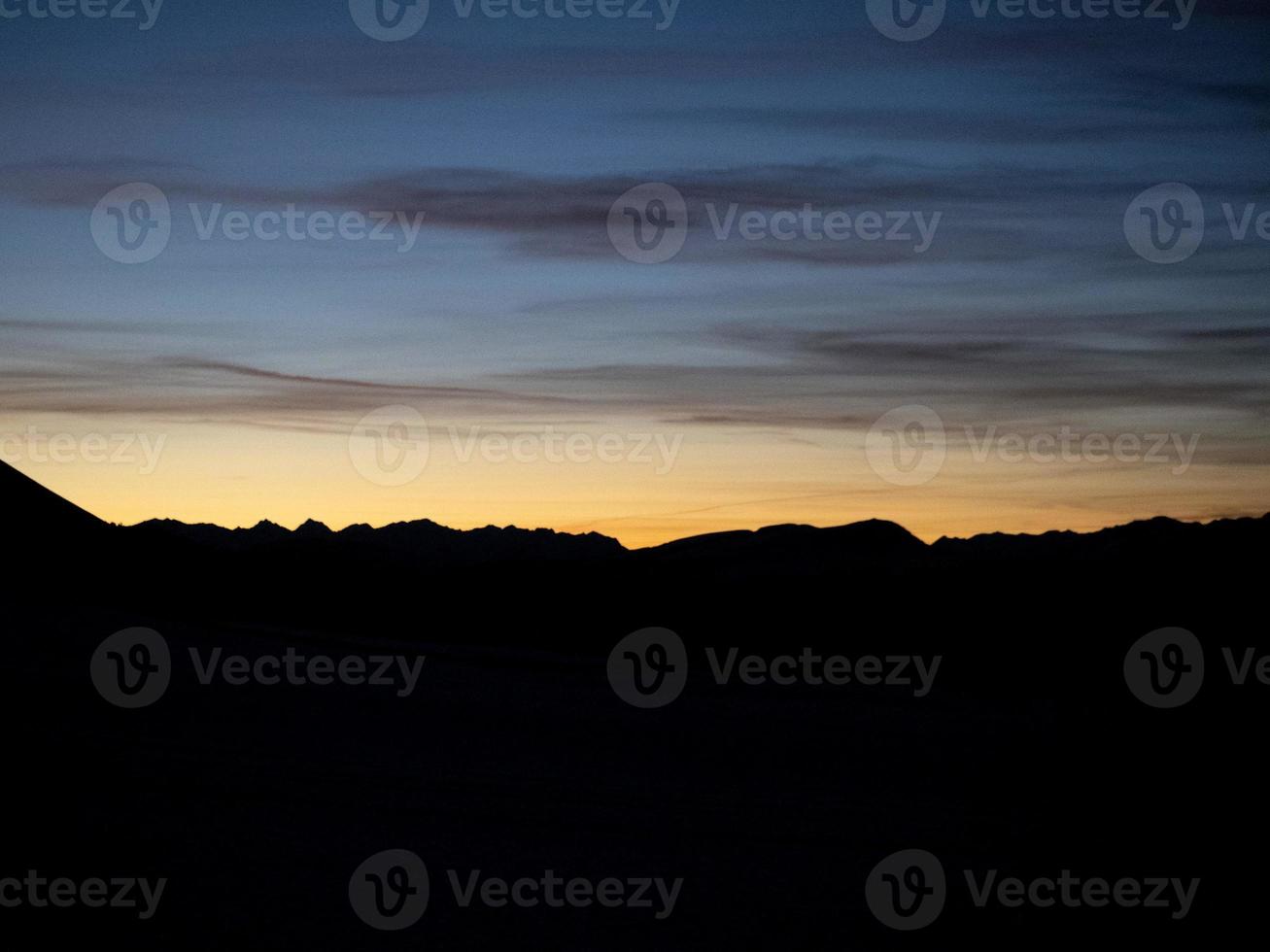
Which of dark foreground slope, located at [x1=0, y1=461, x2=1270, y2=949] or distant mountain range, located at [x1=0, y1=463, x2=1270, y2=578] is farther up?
distant mountain range, located at [x1=0, y1=463, x2=1270, y2=578]

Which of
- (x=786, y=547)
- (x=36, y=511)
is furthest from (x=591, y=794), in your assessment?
(x=786, y=547)

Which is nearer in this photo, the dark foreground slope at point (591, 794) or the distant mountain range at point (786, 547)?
the dark foreground slope at point (591, 794)

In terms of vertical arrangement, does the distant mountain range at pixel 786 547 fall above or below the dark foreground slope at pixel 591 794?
above

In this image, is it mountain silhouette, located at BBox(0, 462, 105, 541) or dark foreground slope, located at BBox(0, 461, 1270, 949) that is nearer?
dark foreground slope, located at BBox(0, 461, 1270, 949)

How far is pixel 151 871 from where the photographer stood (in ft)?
22.3

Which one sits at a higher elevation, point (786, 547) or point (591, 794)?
point (786, 547)

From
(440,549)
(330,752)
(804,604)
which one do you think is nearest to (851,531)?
(804,604)

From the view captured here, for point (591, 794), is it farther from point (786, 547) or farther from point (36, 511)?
point (786, 547)

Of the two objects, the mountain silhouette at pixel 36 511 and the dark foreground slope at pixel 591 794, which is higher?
the mountain silhouette at pixel 36 511

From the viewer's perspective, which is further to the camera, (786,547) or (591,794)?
(786,547)

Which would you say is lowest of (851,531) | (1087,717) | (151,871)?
(151,871)

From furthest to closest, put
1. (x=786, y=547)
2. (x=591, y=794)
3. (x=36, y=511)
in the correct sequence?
(x=786, y=547) → (x=36, y=511) → (x=591, y=794)

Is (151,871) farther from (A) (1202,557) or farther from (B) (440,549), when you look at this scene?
(B) (440,549)

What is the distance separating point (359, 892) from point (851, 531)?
58327 mm
